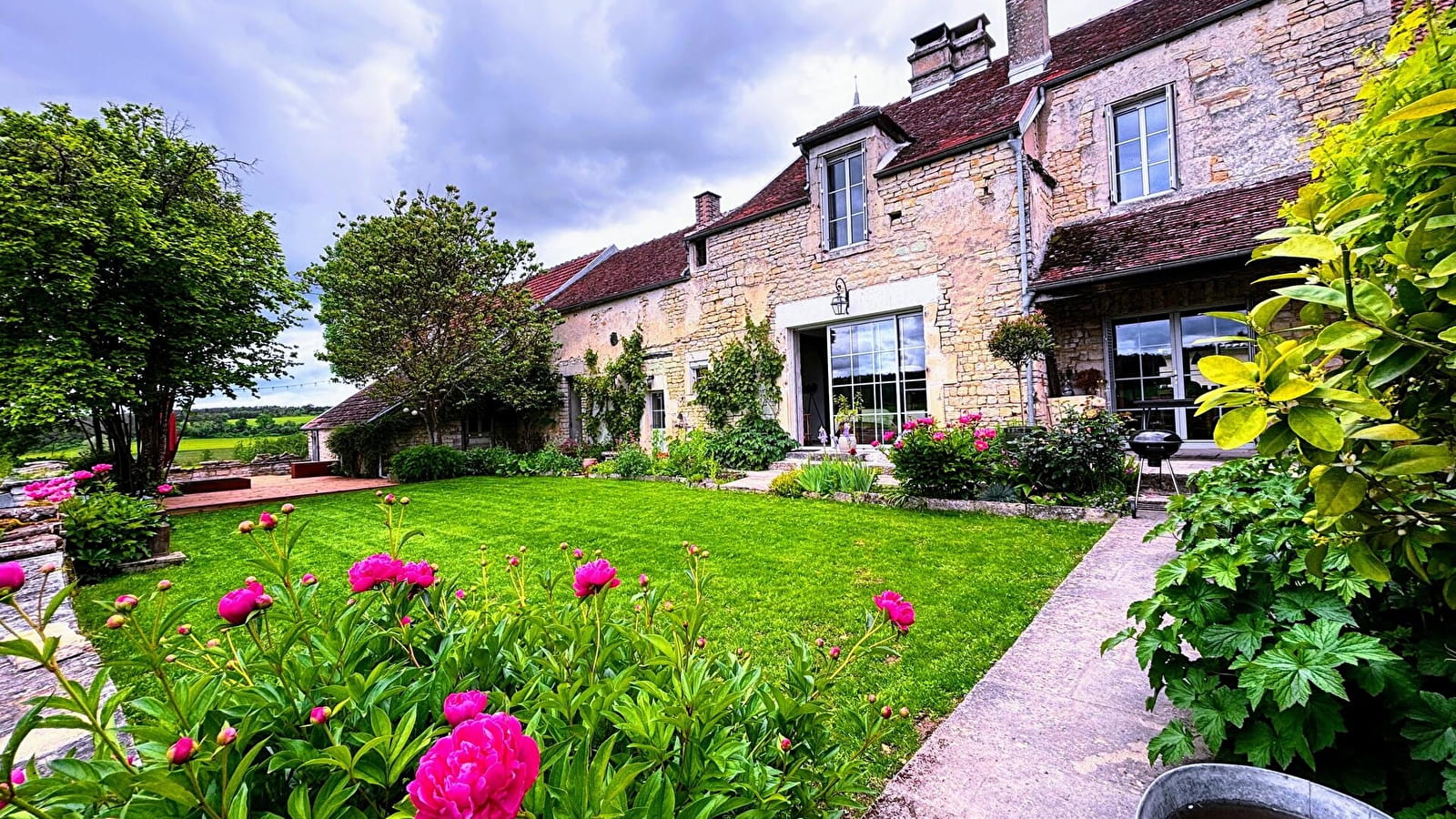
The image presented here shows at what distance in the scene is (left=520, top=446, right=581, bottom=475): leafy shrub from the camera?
1259cm

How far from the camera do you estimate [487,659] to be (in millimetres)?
1268

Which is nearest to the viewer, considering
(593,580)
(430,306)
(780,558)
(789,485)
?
(593,580)

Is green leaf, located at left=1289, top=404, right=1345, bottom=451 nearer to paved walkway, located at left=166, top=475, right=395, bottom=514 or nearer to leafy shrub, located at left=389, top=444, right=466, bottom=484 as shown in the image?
paved walkway, located at left=166, top=475, right=395, bottom=514

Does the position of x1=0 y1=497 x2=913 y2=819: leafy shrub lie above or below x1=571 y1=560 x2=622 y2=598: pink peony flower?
below

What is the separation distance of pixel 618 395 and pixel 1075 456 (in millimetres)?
10152

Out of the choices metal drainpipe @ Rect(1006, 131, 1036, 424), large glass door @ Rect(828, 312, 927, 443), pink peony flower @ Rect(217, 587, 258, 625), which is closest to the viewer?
pink peony flower @ Rect(217, 587, 258, 625)

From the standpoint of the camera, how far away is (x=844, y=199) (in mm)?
10211

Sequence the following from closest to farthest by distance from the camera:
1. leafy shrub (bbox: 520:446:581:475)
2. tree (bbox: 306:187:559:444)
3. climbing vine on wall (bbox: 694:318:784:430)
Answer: climbing vine on wall (bbox: 694:318:784:430)
tree (bbox: 306:187:559:444)
leafy shrub (bbox: 520:446:581:475)

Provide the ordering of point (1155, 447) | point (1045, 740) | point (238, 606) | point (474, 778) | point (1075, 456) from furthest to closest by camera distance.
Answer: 1. point (1075, 456)
2. point (1155, 447)
3. point (1045, 740)
4. point (238, 606)
5. point (474, 778)

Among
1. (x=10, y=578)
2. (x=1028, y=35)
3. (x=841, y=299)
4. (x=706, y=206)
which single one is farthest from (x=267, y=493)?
(x=1028, y=35)

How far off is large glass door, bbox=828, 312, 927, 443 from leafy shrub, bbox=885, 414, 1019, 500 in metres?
2.44

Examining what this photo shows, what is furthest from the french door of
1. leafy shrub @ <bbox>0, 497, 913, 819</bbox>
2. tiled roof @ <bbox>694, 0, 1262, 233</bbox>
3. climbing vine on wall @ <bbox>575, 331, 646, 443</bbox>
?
climbing vine on wall @ <bbox>575, 331, 646, 443</bbox>

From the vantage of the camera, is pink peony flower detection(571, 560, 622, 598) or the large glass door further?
the large glass door

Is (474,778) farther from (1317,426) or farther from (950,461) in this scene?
(950,461)
